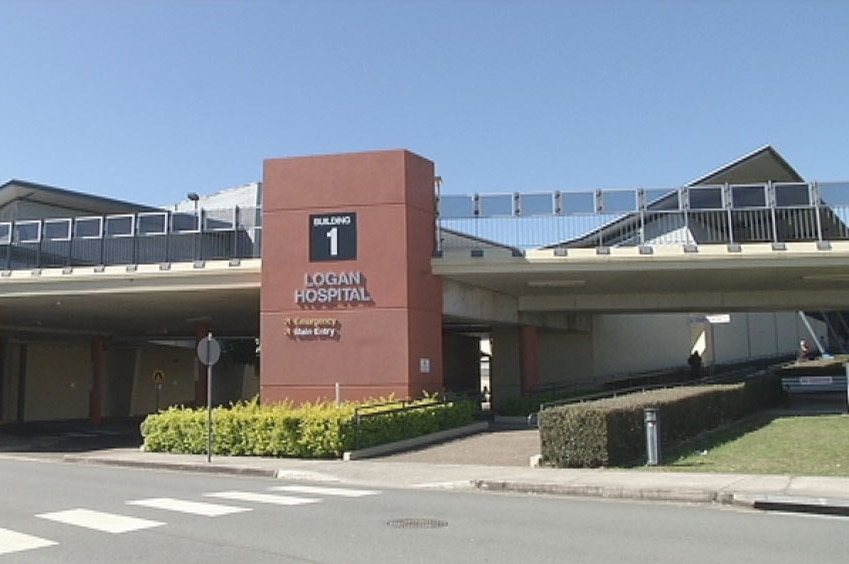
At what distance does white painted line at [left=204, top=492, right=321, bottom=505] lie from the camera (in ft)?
39.3

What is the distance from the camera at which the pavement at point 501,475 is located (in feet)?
37.4

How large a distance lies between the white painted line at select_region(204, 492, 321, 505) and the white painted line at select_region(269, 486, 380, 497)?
71 centimetres

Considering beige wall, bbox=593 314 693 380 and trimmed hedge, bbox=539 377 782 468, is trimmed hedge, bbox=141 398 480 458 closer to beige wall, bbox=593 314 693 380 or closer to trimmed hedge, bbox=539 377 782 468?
trimmed hedge, bbox=539 377 782 468

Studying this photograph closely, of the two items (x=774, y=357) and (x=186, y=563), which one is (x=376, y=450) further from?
(x=774, y=357)

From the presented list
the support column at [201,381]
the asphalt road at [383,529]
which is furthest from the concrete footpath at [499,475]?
the support column at [201,381]

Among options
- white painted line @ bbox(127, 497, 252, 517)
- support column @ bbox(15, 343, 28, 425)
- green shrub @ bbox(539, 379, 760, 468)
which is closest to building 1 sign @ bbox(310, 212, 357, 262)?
green shrub @ bbox(539, 379, 760, 468)

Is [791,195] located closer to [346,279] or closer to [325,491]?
[346,279]

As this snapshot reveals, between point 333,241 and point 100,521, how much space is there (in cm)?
1390

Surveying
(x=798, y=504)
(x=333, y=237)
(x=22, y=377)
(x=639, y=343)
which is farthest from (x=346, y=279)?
(x=22, y=377)

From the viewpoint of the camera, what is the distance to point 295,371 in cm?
2316

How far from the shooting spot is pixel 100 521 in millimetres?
10102

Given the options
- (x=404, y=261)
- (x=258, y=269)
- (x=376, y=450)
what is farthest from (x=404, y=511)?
(x=258, y=269)

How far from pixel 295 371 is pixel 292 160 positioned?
6163 mm

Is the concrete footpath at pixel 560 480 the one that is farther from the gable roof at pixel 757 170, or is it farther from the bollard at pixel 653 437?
the gable roof at pixel 757 170
